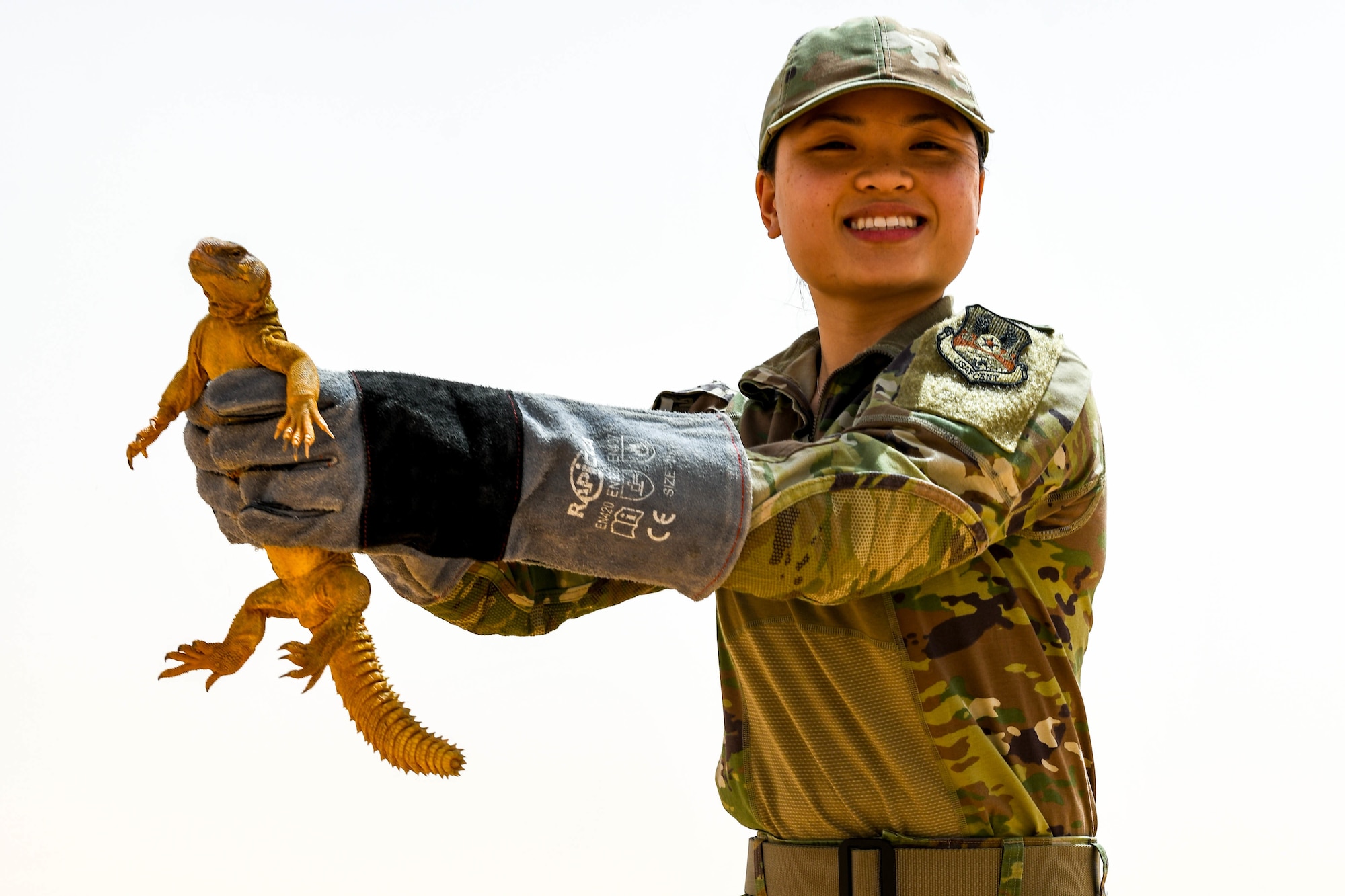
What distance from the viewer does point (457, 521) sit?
1444 mm

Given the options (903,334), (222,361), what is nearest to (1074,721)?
(903,334)

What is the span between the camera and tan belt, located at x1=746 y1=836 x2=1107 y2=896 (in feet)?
5.88

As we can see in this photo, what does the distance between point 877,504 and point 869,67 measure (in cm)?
71

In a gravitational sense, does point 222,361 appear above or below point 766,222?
below

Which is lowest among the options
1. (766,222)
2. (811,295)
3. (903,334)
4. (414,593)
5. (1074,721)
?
(1074,721)

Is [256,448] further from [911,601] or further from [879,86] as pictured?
[879,86]

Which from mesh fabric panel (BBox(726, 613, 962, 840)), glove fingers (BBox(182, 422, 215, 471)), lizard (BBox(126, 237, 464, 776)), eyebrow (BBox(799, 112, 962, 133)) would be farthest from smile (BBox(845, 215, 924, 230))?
glove fingers (BBox(182, 422, 215, 471))

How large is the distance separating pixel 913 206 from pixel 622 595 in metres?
0.71

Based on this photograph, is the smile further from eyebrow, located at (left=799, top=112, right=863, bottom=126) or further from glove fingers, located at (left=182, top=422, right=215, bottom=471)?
glove fingers, located at (left=182, top=422, right=215, bottom=471)

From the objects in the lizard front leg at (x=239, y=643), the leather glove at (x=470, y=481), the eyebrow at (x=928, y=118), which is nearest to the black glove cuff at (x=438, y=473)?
the leather glove at (x=470, y=481)

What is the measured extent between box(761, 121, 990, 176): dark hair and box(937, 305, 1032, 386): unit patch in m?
0.39

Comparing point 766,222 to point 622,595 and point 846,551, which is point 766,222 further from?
point 846,551

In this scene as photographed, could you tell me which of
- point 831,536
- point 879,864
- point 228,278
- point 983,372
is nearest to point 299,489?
point 228,278

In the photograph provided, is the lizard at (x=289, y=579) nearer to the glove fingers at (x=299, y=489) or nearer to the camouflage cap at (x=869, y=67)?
the glove fingers at (x=299, y=489)
